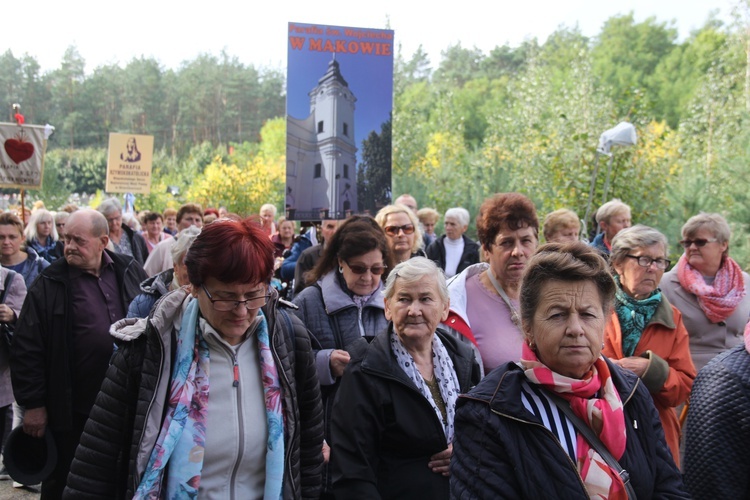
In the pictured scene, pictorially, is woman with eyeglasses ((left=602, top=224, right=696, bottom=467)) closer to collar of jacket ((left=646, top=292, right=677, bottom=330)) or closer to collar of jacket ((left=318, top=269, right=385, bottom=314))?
collar of jacket ((left=646, top=292, right=677, bottom=330))

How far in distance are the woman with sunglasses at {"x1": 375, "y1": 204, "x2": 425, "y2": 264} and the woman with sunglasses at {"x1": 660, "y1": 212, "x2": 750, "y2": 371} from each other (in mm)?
2019

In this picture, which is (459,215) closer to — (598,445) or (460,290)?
→ (460,290)

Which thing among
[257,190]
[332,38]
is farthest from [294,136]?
[257,190]

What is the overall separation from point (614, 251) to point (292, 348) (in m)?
2.02

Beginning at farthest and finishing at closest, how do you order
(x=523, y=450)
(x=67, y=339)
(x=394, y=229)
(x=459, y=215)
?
1. (x=459, y=215)
2. (x=394, y=229)
3. (x=67, y=339)
4. (x=523, y=450)

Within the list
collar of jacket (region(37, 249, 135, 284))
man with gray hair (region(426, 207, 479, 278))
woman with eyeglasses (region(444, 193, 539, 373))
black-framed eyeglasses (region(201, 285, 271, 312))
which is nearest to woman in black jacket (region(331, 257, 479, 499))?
woman with eyeglasses (region(444, 193, 539, 373))

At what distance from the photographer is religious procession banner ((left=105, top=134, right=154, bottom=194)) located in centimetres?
1528

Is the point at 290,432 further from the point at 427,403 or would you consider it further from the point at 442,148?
the point at 442,148

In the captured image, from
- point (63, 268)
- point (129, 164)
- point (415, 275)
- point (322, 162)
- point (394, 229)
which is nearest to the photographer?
point (415, 275)

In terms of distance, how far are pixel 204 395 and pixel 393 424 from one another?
85 cm

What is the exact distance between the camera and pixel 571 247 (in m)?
2.33

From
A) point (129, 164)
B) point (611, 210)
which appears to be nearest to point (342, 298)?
point (611, 210)

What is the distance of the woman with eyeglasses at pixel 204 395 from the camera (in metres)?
2.46

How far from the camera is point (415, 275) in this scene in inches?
131
